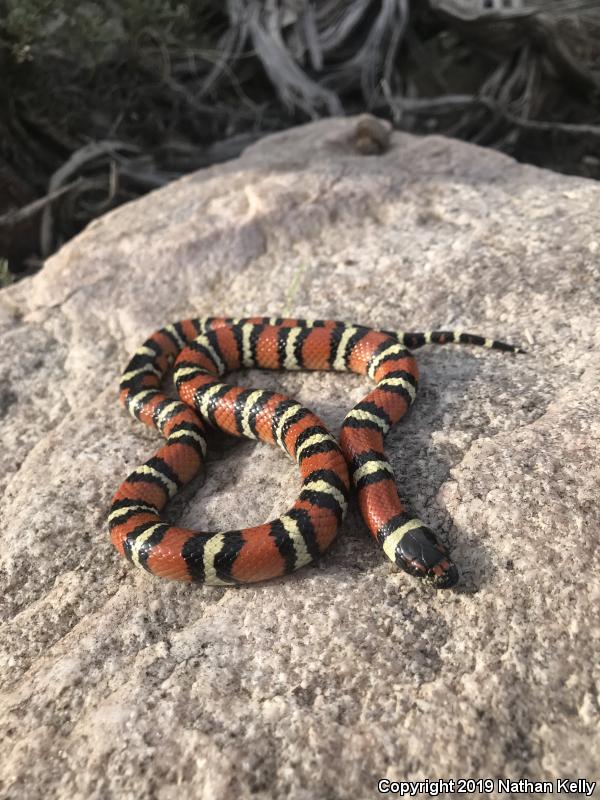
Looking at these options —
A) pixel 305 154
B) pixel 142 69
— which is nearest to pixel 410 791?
pixel 305 154

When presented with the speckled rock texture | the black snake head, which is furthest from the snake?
the speckled rock texture

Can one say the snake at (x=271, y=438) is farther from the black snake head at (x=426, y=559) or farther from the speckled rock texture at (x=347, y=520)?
the speckled rock texture at (x=347, y=520)

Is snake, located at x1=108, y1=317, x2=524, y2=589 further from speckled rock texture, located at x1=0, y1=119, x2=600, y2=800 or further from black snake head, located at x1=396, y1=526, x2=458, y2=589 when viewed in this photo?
speckled rock texture, located at x1=0, y1=119, x2=600, y2=800

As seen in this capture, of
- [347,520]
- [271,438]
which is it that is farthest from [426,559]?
[271,438]

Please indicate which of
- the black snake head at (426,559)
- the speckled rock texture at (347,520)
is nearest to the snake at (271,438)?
the black snake head at (426,559)

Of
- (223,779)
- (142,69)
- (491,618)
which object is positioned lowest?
(491,618)

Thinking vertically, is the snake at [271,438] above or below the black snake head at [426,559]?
above

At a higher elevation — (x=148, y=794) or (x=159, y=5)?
(x=159, y=5)

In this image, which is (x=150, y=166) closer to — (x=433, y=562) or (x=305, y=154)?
(x=305, y=154)
